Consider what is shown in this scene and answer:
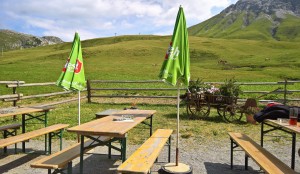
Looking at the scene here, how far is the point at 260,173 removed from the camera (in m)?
6.26

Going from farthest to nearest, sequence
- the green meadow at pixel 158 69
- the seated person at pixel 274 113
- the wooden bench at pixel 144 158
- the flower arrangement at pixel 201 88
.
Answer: the flower arrangement at pixel 201 88 < the green meadow at pixel 158 69 < the seated person at pixel 274 113 < the wooden bench at pixel 144 158

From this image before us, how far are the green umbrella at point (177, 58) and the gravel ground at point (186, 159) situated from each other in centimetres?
234

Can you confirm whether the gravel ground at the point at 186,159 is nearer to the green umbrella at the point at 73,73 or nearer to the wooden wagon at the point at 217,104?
the green umbrella at the point at 73,73

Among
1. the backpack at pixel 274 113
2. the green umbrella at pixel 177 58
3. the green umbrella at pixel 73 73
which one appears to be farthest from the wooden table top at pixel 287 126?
the green umbrella at pixel 73 73

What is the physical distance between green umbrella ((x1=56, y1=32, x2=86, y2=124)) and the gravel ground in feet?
5.22

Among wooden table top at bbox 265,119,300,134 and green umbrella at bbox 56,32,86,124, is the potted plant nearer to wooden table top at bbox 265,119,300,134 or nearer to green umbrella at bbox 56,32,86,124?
wooden table top at bbox 265,119,300,134

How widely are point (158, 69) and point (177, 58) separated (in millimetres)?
39062

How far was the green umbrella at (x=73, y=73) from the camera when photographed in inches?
268

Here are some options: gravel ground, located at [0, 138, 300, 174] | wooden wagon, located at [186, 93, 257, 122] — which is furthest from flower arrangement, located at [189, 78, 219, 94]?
gravel ground, located at [0, 138, 300, 174]

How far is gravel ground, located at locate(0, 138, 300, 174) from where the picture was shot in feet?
20.7

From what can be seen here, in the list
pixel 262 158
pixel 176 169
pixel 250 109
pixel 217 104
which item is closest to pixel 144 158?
pixel 176 169

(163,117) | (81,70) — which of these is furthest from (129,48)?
(81,70)

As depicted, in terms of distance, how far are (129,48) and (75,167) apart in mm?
66089

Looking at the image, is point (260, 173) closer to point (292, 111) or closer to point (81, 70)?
point (292, 111)
